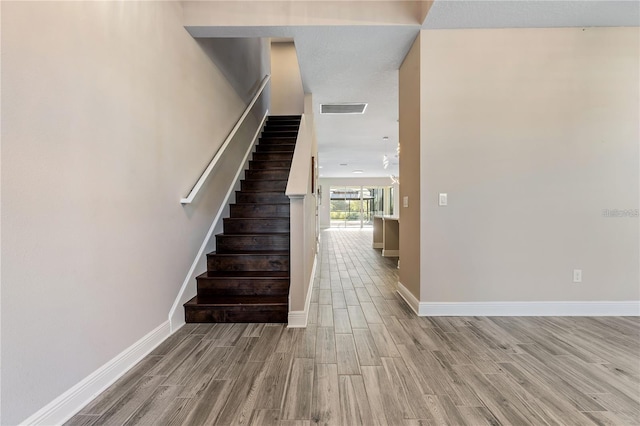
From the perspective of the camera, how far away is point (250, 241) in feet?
10.1

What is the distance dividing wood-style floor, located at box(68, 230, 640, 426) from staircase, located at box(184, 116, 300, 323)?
15cm

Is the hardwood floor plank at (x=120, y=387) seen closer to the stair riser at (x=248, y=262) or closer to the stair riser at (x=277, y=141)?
the stair riser at (x=248, y=262)

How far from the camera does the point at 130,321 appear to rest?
71.7 inches

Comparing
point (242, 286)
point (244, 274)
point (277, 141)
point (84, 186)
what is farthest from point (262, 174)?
point (84, 186)

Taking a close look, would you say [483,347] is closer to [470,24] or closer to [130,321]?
[130,321]

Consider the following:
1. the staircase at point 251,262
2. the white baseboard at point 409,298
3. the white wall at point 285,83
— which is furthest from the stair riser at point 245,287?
the white wall at point 285,83

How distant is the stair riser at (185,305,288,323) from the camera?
244 centimetres

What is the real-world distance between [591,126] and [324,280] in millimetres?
3270

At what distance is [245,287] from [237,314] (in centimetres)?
27

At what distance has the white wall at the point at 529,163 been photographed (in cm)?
256

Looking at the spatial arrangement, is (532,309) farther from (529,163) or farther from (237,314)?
(237,314)

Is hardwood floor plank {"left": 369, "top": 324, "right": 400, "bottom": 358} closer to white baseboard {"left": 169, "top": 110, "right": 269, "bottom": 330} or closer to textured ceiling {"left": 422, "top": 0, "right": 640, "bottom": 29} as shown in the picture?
white baseboard {"left": 169, "top": 110, "right": 269, "bottom": 330}

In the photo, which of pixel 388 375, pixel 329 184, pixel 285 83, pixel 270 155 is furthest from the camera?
pixel 329 184

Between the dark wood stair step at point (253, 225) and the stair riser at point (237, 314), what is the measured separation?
1.02m
